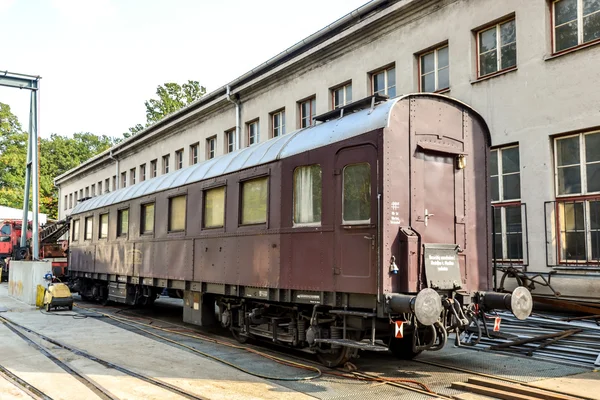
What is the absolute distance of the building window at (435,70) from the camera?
13539 millimetres

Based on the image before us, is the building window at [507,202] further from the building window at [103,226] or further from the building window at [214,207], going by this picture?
the building window at [103,226]

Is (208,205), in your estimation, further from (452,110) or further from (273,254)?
(452,110)

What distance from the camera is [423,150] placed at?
748 cm

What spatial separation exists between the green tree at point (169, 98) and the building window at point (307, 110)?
28532mm

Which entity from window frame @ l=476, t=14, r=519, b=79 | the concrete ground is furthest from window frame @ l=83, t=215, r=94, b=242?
window frame @ l=476, t=14, r=519, b=79

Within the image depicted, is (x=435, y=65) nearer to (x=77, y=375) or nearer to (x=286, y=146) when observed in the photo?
(x=286, y=146)

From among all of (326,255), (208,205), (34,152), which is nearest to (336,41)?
(208,205)

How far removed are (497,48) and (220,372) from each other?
30.2ft

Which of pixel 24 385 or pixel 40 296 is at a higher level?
pixel 40 296

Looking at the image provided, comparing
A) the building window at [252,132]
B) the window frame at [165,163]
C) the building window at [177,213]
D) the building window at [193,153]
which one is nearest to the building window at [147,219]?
the building window at [177,213]

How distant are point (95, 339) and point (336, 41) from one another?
10827mm

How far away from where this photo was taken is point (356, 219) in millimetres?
7250

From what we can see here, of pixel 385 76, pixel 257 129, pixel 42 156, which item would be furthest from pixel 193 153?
pixel 42 156

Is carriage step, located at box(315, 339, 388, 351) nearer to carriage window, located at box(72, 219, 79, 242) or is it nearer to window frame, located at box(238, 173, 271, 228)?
window frame, located at box(238, 173, 271, 228)
